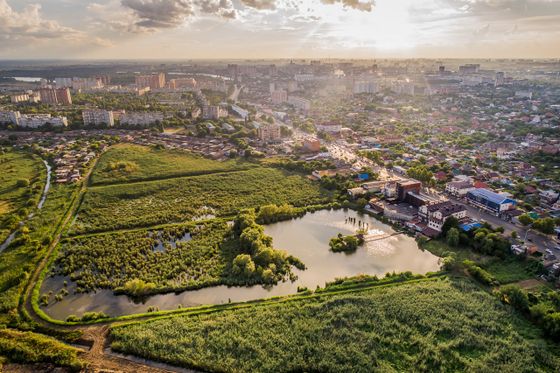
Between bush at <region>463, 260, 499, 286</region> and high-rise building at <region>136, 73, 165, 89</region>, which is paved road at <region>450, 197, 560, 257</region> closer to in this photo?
bush at <region>463, 260, 499, 286</region>

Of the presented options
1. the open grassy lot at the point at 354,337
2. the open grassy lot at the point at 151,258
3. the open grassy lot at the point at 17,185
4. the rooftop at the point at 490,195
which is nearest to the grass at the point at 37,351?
the open grassy lot at the point at 354,337

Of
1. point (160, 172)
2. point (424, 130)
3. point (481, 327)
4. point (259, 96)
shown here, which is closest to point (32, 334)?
point (481, 327)

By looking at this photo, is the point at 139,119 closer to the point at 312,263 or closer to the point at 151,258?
the point at 151,258

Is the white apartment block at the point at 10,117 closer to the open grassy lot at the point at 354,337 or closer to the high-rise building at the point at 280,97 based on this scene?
the high-rise building at the point at 280,97

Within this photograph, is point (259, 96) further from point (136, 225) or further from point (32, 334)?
point (32, 334)

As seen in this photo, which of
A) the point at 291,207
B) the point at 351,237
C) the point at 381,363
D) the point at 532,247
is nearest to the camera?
the point at 381,363

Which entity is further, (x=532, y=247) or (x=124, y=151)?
(x=124, y=151)

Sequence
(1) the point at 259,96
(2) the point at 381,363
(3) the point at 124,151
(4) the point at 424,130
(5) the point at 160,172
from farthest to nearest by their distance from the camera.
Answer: (1) the point at 259,96 < (4) the point at 424,130 < (3) the point at 124,151 < (5) the point at 160,172 < (2) the point at 381,363

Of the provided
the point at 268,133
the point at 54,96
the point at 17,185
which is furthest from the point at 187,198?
the point at 54,96
